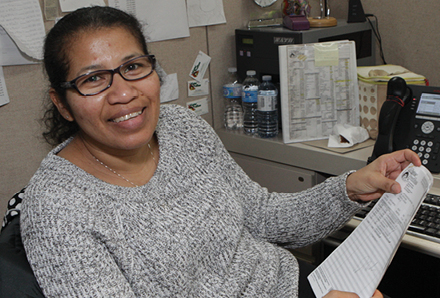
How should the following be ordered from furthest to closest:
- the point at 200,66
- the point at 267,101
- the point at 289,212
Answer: the point at 200,66, the point at 267,101, the point at 289,212

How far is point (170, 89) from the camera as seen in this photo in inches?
70.2

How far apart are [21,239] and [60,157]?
0.19 metres

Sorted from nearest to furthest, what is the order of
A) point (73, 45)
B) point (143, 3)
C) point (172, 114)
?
point (73, 45) < point (172, 114) < point (143, 3)

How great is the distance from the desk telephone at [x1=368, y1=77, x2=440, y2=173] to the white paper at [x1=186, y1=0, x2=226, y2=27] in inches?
33.2

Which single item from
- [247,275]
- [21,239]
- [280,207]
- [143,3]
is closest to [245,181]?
[280,207]

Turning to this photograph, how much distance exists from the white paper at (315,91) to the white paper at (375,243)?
750mm

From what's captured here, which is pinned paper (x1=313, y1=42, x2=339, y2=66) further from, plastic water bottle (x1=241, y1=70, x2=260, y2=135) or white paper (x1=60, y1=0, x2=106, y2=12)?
white paper (x1=60, y1=0, x2=106, y2=12)

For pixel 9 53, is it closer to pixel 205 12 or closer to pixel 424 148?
pixel 205 12

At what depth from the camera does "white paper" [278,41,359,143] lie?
1.68m

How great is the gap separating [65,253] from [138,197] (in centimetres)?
23

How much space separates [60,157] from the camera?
0.95m

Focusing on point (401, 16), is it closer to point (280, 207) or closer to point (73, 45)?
point (280, 207)

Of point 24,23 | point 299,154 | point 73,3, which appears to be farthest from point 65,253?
point 299,154

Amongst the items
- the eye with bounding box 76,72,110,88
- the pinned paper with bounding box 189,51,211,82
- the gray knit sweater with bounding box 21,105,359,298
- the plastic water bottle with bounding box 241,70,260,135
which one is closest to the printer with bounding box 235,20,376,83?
the plastic water bottle with bounding box 241,70,260,135
